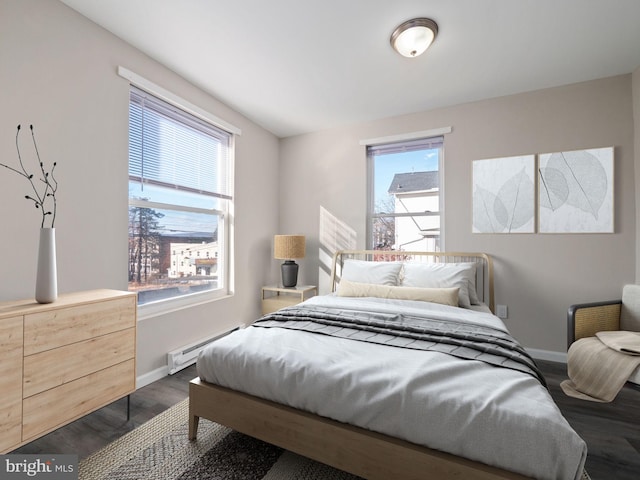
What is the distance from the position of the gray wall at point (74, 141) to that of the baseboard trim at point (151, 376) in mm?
28

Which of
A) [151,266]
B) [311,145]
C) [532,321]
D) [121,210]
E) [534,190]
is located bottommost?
[532,321]

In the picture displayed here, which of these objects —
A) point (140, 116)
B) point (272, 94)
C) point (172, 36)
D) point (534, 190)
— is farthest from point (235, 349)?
point (534, 190)

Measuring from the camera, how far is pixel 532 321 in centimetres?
274

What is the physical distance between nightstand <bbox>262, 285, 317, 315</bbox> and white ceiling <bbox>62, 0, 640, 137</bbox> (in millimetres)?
2074

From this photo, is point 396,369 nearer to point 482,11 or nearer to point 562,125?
point 482,11

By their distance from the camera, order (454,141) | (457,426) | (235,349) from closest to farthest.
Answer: (457,426)
(235,349)
(454,141)

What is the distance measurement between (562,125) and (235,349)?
132 inches

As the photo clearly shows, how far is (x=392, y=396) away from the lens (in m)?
1.14

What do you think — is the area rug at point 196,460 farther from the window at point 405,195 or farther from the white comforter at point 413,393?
the window at point 405,195

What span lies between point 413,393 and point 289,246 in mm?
2415

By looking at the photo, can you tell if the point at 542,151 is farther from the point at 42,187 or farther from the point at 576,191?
the point at 42,187

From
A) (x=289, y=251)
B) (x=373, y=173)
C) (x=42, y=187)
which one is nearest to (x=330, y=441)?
(x=42, y=187)

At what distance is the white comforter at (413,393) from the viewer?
94 centimetres

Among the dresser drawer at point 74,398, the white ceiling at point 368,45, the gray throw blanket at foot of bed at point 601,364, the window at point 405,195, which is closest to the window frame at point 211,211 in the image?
the white ceiling at point 368,45
